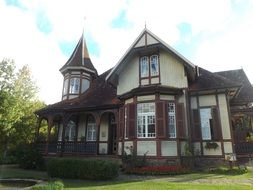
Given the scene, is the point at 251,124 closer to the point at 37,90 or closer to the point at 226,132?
the point at 226,132

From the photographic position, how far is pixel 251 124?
1959 centimetres

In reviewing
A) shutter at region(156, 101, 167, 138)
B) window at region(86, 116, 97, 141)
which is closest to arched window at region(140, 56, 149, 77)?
shutter at region(156, 101, 167, 138)

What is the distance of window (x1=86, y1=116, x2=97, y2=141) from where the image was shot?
73.7 ft

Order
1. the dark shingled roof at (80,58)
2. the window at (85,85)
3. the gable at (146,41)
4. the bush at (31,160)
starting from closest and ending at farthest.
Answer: the gable at (146,41) → the bush at (31,160) → the window at (85,85) → the dark shingled roof at (80,58)

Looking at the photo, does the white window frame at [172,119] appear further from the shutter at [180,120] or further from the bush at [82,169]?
the bush at [82,169]

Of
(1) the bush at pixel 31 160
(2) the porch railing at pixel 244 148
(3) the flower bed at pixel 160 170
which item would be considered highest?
(2) the porch railing at pixel 244 148

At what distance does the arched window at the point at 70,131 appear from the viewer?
2345 centimetres

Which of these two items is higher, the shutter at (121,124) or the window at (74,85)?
the window at (74,85)

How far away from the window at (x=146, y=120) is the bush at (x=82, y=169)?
3904mm

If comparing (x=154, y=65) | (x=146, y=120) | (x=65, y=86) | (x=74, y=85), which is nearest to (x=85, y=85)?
(x=74, y=85)

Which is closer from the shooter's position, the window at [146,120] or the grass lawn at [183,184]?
the grass lawn at [183,184]

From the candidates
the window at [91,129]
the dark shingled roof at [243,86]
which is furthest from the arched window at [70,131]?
the dark shingled roof at [243,86]

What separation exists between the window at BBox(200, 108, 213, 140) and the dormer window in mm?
3964

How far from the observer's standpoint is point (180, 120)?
55.3 ft
